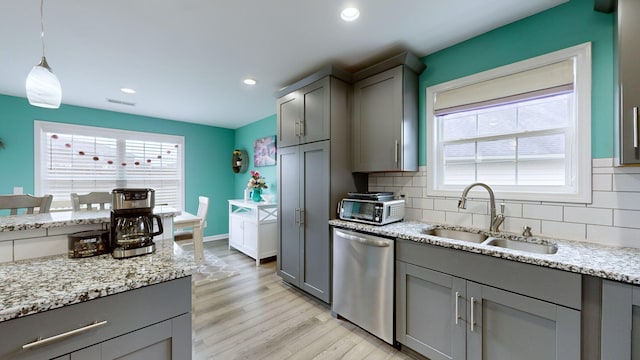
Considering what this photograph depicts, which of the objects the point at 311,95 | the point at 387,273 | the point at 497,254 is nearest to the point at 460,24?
the point at 311,95

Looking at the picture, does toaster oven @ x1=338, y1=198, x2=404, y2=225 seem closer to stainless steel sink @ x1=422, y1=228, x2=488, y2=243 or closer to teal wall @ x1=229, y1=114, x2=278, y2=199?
stainless steel sink @ x1=422, y1=228, x2=488, y2=243

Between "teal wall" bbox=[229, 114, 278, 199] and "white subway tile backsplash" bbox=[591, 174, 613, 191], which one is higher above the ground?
"teal wall" bbox=[229, 114, 278, 199]

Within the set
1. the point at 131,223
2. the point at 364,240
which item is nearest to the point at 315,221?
the point at 364,240

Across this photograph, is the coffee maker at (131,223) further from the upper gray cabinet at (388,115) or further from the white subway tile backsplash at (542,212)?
the white subway tile backsplash at (542,212)

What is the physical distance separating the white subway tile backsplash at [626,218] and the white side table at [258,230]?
341 cm

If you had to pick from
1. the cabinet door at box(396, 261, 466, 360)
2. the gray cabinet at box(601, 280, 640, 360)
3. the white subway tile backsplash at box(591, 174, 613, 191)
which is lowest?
the cabinet door at box(396, 261, 466, 360)

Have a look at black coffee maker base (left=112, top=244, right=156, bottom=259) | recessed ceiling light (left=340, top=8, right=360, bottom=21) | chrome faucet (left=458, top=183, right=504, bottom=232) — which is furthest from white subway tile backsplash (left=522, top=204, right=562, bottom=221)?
black coffee maker base (left=112, top=244, right=156, bottom=259)

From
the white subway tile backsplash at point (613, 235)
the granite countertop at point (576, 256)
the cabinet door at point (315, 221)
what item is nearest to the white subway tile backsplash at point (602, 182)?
the white subway tile backsplash at point (613, 235)

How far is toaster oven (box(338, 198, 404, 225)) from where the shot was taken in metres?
2.03

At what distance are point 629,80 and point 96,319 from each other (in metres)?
2.58

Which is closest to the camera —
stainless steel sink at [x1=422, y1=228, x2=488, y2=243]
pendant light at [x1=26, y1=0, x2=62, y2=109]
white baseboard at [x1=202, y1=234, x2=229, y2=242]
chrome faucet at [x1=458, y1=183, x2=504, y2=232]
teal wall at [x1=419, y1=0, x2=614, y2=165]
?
pendant light at [x1=26, y1=0, x2=62, y2=109]

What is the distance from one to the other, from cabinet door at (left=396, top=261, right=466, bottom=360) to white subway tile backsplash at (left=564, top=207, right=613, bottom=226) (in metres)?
0.87

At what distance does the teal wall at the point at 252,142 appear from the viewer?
439 cm

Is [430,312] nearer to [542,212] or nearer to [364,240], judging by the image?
[364,240]
